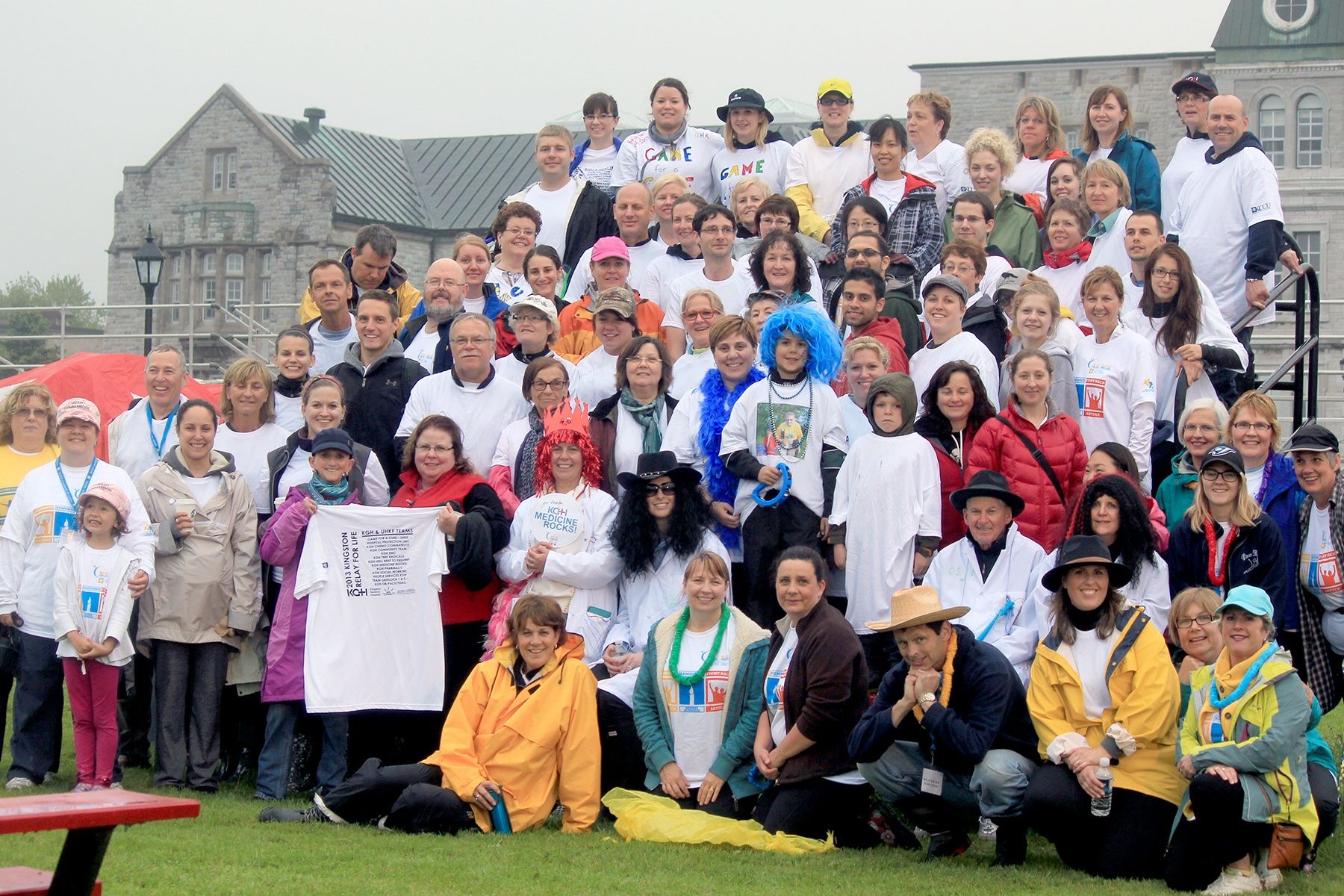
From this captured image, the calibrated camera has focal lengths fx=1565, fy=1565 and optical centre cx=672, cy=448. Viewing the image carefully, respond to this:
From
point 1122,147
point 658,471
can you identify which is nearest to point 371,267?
point 658,471

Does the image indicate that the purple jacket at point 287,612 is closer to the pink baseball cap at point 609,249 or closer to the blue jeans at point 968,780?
the pink baseball cap at point 609,249

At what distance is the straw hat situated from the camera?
6.82 metres

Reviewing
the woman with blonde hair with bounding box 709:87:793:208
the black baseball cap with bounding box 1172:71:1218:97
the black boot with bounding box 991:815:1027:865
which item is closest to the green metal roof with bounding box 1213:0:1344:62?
the black baseball cap with bounding box 1172:71:1218:97

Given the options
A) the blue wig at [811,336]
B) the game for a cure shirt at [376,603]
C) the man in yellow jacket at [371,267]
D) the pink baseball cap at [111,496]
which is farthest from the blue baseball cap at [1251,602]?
the man in yellow jacket at [371,267]

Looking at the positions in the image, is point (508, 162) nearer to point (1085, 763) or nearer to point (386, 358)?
point (386, 358)

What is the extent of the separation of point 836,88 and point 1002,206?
1.66 meters

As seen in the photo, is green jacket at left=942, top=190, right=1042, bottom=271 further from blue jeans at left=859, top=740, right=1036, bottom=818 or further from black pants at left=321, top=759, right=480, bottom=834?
black pants at left=321, top=759, right=480, bottom=834

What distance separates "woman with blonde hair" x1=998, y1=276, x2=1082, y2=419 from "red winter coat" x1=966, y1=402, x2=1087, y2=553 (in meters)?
0.50

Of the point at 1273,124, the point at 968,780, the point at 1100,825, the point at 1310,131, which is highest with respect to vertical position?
the point at 1273,124

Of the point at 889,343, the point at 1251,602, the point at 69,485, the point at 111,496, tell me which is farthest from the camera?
the point at 889,343

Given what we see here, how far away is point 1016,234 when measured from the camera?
34.7ft

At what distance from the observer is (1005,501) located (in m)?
7.46

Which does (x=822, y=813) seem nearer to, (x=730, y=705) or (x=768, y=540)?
(x=730, y=705)

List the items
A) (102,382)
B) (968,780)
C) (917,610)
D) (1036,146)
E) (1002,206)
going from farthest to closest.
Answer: (102,382) < (1036,146) < (1002,206) < (968,780) < (917,610)
